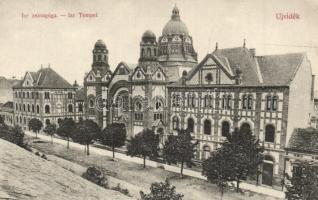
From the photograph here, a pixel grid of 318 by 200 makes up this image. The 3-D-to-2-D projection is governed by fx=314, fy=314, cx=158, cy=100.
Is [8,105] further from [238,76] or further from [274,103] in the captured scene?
[274,103]

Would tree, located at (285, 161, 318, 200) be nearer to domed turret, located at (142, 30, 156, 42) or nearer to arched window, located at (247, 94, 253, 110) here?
arched window, located at (247, 94, 253, 110)

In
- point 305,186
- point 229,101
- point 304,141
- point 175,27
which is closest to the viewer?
point 305,186

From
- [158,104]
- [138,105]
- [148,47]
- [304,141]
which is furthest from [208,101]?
[148,47]

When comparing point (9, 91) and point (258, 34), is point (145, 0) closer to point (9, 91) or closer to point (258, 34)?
point (258, 34)

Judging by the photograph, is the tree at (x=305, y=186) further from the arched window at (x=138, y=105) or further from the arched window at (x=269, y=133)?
the arched window at (x=138, y=105)

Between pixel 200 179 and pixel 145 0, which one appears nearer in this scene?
pixel 145 0

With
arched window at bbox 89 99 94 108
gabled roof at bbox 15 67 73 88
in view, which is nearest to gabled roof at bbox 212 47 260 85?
arched window at bbox 89 99 94 108

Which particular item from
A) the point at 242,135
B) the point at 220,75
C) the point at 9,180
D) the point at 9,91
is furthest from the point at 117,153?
the point at 9,91
